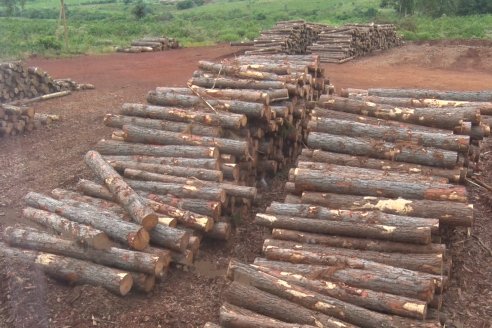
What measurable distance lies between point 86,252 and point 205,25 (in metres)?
40.5

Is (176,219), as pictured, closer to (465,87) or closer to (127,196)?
(127,196)

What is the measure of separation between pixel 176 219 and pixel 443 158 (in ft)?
12.4

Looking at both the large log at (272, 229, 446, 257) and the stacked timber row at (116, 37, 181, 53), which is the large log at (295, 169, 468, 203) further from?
the stacked timber row at (116, 37, 181, 53)

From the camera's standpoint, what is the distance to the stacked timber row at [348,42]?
25.8 meters

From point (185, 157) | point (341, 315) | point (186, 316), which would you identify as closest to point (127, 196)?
point (185, 157)

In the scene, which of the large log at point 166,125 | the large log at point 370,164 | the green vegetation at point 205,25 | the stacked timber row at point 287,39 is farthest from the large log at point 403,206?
the green vegetation at point 205,25

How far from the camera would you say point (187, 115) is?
962 centimetres

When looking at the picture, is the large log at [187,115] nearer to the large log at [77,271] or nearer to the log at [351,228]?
the log at [351,228]

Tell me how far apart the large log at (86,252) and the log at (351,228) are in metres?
1.60

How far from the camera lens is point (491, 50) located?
86.2 ft

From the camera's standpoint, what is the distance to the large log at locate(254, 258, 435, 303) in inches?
226

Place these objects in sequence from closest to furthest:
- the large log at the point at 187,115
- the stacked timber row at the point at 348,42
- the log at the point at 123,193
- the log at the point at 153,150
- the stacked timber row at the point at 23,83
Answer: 1. the log at the point at 123,193
2. the log at the point at 153,150
3. the large log at the point at 187,115
4. the stacked timber row at the point at 23,83
5. the stacked timber row at the point at 348,42

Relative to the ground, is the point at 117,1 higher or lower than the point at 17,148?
higher

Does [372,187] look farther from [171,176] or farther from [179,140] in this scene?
[179,140]
